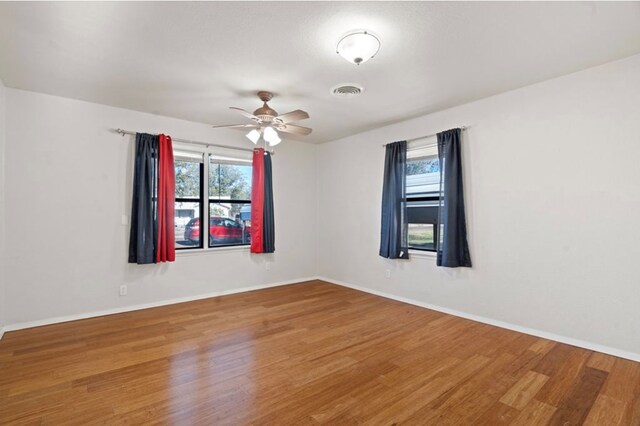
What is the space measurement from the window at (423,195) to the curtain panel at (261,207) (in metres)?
2.26

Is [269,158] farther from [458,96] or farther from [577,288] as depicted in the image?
[577,288]

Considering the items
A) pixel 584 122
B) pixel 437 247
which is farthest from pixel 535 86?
pixel 437 247

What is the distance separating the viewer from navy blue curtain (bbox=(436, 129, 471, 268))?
13.0ft

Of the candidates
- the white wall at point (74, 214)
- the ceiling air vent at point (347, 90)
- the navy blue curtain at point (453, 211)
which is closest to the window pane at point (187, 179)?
the white wall at point (74, 214)

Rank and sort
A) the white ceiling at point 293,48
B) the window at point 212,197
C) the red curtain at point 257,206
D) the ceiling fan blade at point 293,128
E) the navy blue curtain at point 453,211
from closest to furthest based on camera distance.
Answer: the white ceiling at point 293,48, the ceiling fan blade at point 293,128, the navy blue curtain at point 453,211, the window at point 212,197, the red curtain at point 257,206

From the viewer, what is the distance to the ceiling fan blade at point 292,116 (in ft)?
10.9

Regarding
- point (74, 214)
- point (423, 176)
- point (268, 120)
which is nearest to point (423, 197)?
→ point (423, 176)

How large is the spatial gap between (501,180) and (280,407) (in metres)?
3.28

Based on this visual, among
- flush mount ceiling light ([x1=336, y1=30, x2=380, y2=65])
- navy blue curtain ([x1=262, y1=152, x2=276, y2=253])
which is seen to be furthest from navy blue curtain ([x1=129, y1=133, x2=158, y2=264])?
flush mount ceiling light ([x1=336, y1=30, x2=380, y2=65])

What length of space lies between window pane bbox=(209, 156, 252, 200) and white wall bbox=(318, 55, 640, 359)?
281cm

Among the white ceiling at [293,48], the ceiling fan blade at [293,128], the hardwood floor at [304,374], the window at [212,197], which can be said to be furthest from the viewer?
the window at [212,197]

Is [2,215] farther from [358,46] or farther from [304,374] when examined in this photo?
[358,46]

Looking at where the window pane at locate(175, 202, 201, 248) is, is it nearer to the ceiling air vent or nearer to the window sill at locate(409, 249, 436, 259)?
the ceiling air vent

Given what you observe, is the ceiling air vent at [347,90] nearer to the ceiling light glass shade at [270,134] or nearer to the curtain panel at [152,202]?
the ceiling light glass shade at [270,134]
